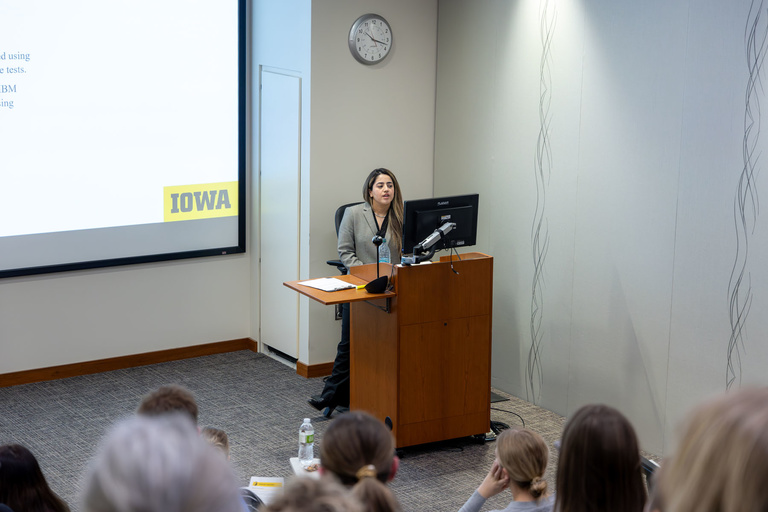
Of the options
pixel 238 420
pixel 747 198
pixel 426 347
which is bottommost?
pixel 238 420

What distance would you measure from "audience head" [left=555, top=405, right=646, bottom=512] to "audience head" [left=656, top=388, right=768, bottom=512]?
0.97 meters

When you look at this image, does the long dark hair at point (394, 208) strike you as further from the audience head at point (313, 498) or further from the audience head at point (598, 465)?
the audience head at point (313, 498)

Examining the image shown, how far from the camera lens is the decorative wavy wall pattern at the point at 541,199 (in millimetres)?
5172

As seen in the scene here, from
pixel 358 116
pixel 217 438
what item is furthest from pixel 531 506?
pixel 358 116

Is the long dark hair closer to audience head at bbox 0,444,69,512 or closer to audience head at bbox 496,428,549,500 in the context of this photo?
audience head at bbox 496,428,549,500

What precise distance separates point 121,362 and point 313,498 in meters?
5.31

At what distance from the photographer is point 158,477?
0.90 meters

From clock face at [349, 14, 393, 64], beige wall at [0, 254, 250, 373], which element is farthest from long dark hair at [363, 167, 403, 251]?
beige wall at [0, 254, 250, 373]

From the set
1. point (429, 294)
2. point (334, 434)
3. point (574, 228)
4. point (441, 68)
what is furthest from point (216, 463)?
point (441, 68)

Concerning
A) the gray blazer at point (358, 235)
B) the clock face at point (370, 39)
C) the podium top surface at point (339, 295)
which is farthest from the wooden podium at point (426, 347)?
the clock face at point (370, 39)

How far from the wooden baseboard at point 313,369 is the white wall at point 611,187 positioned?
1.23 metres

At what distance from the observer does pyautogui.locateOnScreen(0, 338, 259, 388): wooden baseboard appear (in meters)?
5.66

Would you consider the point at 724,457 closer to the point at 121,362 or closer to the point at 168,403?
the point at 168,403

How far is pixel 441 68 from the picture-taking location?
20.1ft
